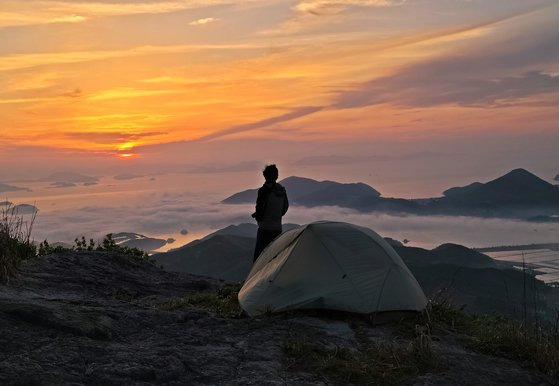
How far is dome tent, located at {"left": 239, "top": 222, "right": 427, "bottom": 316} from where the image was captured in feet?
28.9

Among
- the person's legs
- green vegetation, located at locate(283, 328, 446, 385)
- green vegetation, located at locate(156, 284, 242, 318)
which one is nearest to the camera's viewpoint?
green vegetation, located at locate(283, 328, 446, 385)

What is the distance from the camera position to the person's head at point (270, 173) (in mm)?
11633

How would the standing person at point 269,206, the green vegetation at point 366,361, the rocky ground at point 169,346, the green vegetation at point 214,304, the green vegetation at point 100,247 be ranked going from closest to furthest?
1. the rocky ground at point 169,346
2. the green vegetation at point 366,361
3. the green vegetation at point 214,304
4. the standing person at point 269,206
5. the green vegetation at point 100,247

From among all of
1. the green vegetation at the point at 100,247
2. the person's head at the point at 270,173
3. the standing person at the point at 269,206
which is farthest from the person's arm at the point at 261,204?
the green vegetation at the point at 100,247

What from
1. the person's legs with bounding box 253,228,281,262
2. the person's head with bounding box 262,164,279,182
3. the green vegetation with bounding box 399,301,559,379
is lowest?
the green vegetation with bounding box 399,301,559,379

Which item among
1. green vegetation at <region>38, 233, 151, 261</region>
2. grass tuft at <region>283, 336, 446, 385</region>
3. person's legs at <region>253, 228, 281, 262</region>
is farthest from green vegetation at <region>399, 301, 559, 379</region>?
green vegetation at <region>38, 233, 151, 261</region>

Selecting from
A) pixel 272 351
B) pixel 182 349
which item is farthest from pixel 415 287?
pixel 182 349

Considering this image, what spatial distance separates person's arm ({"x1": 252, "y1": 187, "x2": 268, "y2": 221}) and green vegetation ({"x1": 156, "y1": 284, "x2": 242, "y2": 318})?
1890mm

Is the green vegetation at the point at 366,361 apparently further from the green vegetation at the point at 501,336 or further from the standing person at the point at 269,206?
the standing person at the point at 269,206

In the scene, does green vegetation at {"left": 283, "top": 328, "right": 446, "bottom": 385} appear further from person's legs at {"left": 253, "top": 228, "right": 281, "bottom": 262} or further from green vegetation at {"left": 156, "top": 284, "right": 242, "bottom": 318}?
person's legs at {"left": 253, "top": 228, "right": 281, "bottom": 262}

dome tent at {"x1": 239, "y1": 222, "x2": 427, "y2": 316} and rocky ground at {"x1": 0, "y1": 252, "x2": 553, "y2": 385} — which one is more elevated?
dome tent at {"x1": 239, "y1": 222, "x2": 427, "y2": 316}

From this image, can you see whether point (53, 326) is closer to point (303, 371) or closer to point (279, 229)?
point (303, 371)

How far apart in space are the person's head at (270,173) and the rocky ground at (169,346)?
12.6ft

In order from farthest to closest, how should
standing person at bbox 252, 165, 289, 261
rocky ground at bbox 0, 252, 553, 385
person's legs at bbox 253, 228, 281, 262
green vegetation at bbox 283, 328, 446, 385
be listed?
person's legs at bbox 253, 228, 281, 262 < standing person at bbox 252, 165, 289, 261 < green vegetation at bbox 283, 328, 446, 385 < rocky ground at bbox 0, 252, 553, 385
